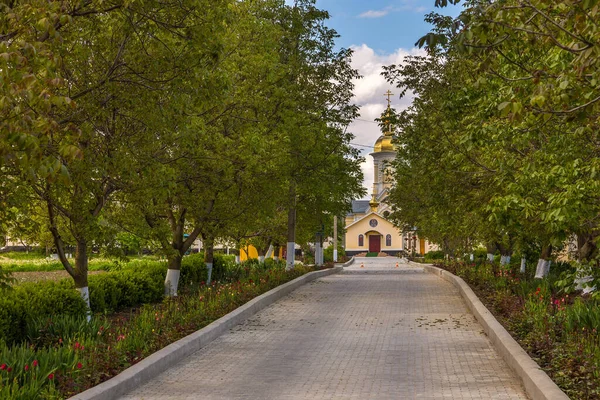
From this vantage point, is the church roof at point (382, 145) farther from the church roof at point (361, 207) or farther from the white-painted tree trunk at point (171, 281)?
the white-painted tree trunk at point (171, 281)

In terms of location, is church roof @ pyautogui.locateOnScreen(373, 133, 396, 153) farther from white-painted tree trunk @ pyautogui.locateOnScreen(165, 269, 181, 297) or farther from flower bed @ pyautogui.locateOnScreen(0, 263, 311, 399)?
flower bed @ pyautogui.locateOnScreen(0, 263, 311, 399)

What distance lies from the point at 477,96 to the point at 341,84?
60.8 feet

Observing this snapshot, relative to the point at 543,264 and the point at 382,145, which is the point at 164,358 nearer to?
the point at 543,264

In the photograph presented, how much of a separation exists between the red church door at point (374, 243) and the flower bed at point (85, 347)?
8823cm

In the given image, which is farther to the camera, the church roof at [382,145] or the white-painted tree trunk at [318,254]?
the church roof at [382,145]

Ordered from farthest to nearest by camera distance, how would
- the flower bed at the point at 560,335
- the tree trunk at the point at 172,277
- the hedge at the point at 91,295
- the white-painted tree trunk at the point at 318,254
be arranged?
the white-painted tree trunk at the point at 318,254 < the tree trunk at the point at 172,277 < the hedge at the point at 91,295 < the flower bed at the point at 560,335

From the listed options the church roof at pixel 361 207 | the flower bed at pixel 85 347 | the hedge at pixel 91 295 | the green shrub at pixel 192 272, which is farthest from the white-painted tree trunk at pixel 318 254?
the church roof at pixel 361 207

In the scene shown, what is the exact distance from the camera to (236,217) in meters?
21.0

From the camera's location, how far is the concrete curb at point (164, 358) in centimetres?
849

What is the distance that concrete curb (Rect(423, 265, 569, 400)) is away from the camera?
26.7 feet

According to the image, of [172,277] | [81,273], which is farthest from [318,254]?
[81,273]

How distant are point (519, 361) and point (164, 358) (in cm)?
461

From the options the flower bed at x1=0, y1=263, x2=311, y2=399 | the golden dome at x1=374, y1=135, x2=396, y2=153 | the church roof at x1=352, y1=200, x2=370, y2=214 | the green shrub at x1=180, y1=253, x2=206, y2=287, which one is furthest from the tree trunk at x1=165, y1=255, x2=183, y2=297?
the church roof at x1=352, y1=200, x2=370, y2=214

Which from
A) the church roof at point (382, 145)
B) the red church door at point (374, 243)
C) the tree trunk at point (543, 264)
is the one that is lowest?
the tree trunk at point (543, 264)
